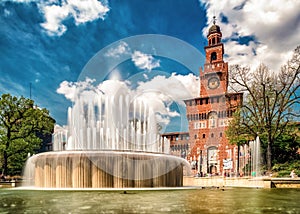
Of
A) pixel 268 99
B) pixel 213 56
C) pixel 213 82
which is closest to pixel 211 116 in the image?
pixel 213 82

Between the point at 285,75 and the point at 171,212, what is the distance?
23.3 m

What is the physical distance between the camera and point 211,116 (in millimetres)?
55969

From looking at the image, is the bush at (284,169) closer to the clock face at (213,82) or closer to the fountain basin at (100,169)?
the fountain basin at (100,169)

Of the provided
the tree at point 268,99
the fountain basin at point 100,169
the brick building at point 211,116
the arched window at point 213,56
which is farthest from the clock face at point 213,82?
the fountain basin at point 100,169

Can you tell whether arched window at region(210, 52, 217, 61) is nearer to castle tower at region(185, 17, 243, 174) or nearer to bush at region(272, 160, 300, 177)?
castle tower at region(185, 17, 243, 174)

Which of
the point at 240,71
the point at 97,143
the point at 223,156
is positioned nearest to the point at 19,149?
the point at 97,143

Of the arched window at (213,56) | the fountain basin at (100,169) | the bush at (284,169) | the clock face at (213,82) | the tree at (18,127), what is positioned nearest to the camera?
the fountain basin at (100,169)

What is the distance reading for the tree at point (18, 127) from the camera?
2559 centimetres

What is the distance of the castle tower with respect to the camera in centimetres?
5266

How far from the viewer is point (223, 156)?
51688 mm

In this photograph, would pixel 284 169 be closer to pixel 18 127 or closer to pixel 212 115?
pixel 18 127

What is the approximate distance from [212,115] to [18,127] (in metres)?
37.5

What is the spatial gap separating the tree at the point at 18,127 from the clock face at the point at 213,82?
3828 centimetres

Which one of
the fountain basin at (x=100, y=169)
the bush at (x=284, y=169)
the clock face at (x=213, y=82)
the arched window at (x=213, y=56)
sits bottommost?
the bush at (x=284, y=169)
